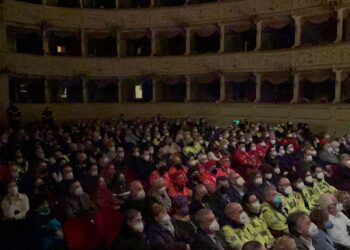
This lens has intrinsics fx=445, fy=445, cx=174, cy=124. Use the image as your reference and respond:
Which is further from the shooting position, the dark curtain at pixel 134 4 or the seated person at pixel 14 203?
the dark curtain at pixel 134 4

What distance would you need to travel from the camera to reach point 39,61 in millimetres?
19750

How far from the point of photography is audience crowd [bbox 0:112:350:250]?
4.86 m

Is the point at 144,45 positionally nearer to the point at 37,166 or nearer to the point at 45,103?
the point at 45,103

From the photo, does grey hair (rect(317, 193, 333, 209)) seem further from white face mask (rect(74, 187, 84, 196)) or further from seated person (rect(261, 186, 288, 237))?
white face mask (rect(74, 187, 84, 196))

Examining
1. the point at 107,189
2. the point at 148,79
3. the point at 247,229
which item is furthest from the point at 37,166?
the point at 148,79

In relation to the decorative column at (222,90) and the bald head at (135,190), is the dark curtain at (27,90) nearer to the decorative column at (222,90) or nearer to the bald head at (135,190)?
the decorative column at (222,90)

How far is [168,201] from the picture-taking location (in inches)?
251

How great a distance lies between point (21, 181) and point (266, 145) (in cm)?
672

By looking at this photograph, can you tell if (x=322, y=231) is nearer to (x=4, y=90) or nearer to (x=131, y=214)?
(x=131, y=214)

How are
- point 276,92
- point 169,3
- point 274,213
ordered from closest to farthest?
point 274,213
point 276,92
point 169,3

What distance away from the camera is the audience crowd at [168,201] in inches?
191

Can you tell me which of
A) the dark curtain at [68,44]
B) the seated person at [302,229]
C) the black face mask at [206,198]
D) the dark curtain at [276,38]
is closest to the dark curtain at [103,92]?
the dark curtain at [68,44]

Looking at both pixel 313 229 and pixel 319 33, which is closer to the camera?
pixel 313 229

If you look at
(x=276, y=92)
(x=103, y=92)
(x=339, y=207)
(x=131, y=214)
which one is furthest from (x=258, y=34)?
(x=131, y=214)
